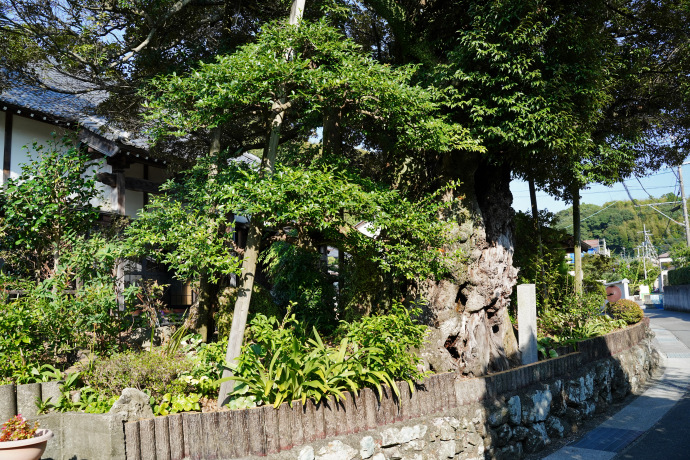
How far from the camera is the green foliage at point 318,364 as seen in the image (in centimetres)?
526

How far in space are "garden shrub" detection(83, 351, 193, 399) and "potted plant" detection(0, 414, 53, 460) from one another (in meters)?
0.98

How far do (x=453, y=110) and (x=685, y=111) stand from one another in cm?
875

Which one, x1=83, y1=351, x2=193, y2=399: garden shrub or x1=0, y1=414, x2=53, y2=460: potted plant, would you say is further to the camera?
x1=83, y1=351, x2=193, y2=399: garden shrub

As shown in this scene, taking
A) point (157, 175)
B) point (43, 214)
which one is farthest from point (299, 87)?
point (157, 175)

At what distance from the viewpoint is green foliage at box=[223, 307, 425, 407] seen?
5262 millimetres

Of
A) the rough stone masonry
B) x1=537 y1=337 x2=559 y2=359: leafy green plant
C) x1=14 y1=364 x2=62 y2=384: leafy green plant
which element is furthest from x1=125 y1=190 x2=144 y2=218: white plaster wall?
x1=537 y1=337 x2=559 y2=359: leafy green plant

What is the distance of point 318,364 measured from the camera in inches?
216

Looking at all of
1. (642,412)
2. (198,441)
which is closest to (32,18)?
(198,441)

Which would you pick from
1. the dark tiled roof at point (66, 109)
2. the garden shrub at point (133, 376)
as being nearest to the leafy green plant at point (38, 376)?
the garden shrub at point (133, 376)

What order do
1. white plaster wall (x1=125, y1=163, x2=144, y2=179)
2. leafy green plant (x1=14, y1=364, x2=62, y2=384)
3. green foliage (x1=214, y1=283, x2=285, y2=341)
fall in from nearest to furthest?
1. leafy green plant (x1=14, y1=364, x2=62, y2=384)
2. green foliage (x1=214, y1=283, x2=285, y2=341)
3. white plaster wall (x1=125, y1=163, x2=144, y2=179)

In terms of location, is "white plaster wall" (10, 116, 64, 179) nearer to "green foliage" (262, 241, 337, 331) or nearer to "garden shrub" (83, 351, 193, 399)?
"green foliage" (262, 241, 337, 331)

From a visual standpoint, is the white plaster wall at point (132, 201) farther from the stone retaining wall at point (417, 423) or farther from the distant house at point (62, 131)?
the stone retaining wall at point (417, 423)

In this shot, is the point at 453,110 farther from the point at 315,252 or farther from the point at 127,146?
the point at 127,146

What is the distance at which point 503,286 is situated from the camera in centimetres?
908
